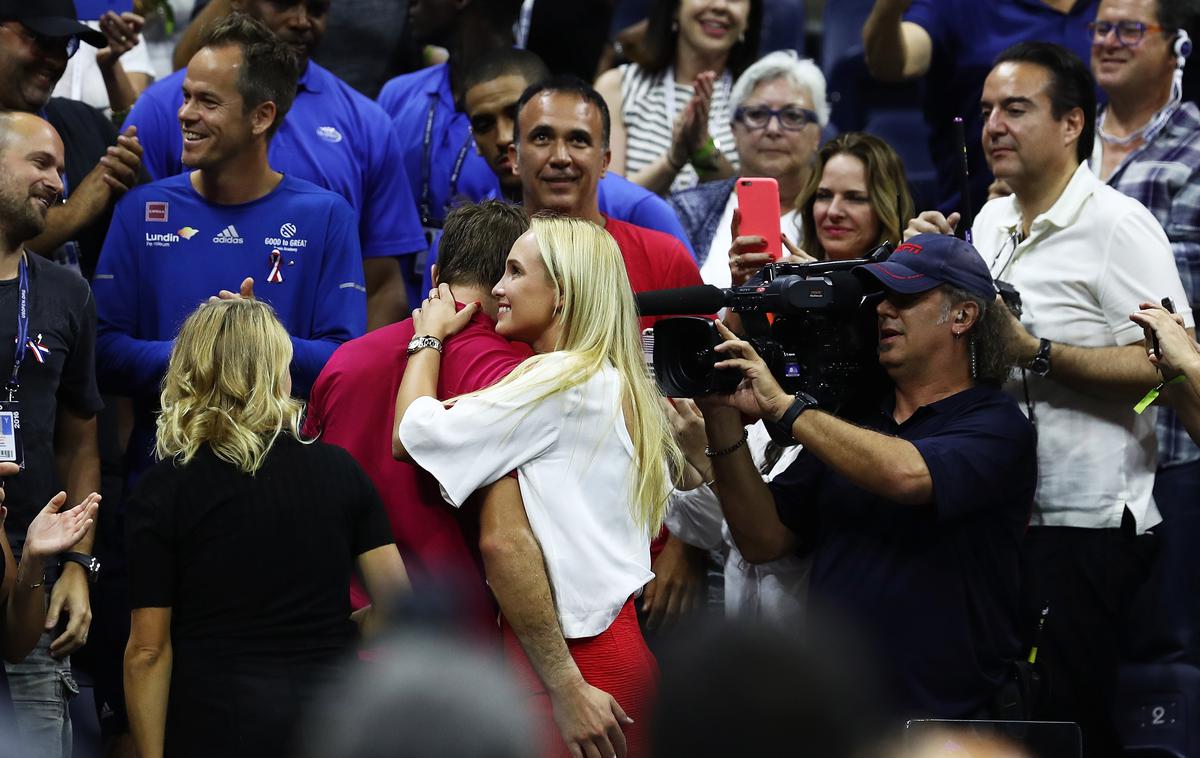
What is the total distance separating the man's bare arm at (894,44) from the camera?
637 cm

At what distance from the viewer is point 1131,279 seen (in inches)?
189

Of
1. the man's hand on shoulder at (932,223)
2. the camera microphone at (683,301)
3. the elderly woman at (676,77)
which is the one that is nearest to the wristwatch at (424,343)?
the camera microphone at (683,301)

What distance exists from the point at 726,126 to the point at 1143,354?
2741 millimetres

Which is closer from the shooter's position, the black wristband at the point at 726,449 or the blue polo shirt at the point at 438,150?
the black wristband at the point at 726,449

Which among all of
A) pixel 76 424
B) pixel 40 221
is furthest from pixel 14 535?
pixel 40 221

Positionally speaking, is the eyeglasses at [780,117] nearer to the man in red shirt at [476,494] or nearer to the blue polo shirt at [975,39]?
the blue polo shirt at [975,39]

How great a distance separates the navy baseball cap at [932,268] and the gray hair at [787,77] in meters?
1.83

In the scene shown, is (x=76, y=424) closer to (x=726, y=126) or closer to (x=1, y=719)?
(x=1, y=719)

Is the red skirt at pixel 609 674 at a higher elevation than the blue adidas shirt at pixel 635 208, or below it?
below

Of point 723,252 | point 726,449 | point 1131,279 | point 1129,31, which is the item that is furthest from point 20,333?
point 1129,31

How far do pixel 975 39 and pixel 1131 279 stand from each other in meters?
2.09

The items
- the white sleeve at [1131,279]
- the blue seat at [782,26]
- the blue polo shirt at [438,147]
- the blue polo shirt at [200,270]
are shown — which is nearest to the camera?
the white sleeve at [1131,279]

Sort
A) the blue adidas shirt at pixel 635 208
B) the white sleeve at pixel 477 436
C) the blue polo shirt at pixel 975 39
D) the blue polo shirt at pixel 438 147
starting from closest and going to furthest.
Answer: the white sleeve at pixel 477 436, the blue adidas shirt at pixel 635 208, the blue polo shirt at pixel 438 147, the blue polo shirt at pixel 975 39

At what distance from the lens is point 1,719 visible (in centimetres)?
260
